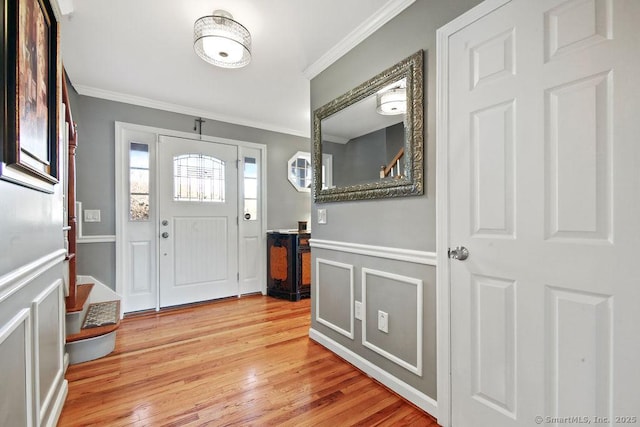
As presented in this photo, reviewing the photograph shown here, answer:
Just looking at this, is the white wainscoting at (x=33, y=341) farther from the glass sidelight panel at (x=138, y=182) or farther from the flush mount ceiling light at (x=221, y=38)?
the glass sidelight panel at (x=138, y=182)

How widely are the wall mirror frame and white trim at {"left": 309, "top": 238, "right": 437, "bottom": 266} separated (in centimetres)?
33

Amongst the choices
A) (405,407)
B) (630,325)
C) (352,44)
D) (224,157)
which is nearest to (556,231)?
(630,325)

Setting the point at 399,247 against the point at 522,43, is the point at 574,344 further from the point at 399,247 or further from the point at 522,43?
the point at 522,43

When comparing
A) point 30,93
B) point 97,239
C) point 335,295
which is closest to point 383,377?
point 335,295

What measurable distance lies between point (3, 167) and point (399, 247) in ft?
5.64

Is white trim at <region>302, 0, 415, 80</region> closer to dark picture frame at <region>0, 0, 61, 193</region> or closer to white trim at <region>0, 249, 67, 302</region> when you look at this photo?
dark picture frame at <region>0, 0, 61, 193</region>

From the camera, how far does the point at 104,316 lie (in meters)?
2.42

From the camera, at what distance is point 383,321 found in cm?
185

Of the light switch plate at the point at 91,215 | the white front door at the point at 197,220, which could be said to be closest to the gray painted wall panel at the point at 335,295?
the white front door at the point at 197,220

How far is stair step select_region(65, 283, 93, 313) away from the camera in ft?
6.80

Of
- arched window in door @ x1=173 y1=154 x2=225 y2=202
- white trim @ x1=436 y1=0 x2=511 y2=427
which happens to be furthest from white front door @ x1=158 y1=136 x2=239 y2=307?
white trim @ x1=436 y1=0 x2=511 y2=427

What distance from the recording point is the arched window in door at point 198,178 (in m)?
3.42

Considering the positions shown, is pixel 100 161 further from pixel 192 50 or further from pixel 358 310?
pixel 358 310

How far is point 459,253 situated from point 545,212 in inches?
15.7
